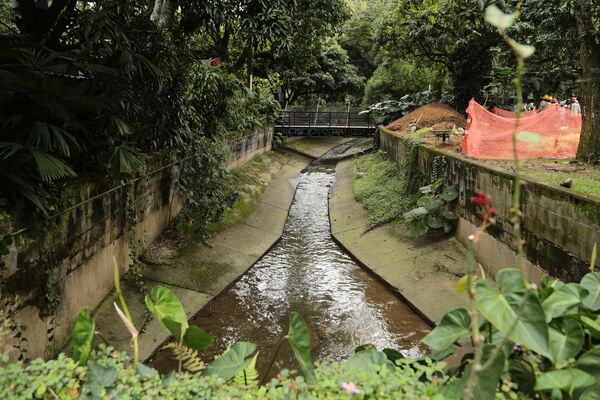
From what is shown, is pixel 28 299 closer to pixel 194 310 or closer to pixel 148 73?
pixel 194 310

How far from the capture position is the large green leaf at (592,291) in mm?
2486

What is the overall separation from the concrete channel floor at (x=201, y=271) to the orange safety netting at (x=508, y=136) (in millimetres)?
5066

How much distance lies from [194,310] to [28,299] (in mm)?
2562

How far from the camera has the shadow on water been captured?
Result: 5.88m

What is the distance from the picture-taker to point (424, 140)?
11.8 meters

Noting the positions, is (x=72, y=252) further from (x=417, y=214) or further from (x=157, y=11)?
(x=417, y=214)

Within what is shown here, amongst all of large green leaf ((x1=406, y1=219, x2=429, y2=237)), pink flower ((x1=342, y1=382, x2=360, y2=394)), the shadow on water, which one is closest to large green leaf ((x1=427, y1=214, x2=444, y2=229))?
large green leaf ((x1=406, y1=219, x2=429, y2=237))

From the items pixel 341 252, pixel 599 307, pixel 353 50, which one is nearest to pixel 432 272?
pixel 341 252

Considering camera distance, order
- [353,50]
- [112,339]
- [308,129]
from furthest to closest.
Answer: [353,50] < [308,129] < [112,339]

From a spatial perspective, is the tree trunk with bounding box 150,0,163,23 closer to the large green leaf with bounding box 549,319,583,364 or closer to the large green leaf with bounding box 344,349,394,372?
the large green leaf with bounding box 344,349,394,372

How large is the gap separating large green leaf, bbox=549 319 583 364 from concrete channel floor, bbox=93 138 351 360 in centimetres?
459

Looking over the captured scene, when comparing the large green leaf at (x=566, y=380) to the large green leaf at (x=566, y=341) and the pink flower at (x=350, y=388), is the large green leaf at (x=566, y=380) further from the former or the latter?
the pink flower at (x=350, y=388)

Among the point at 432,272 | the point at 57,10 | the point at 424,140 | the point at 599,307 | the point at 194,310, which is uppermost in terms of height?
the point at 57,10

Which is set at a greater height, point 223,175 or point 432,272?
point 223,175
